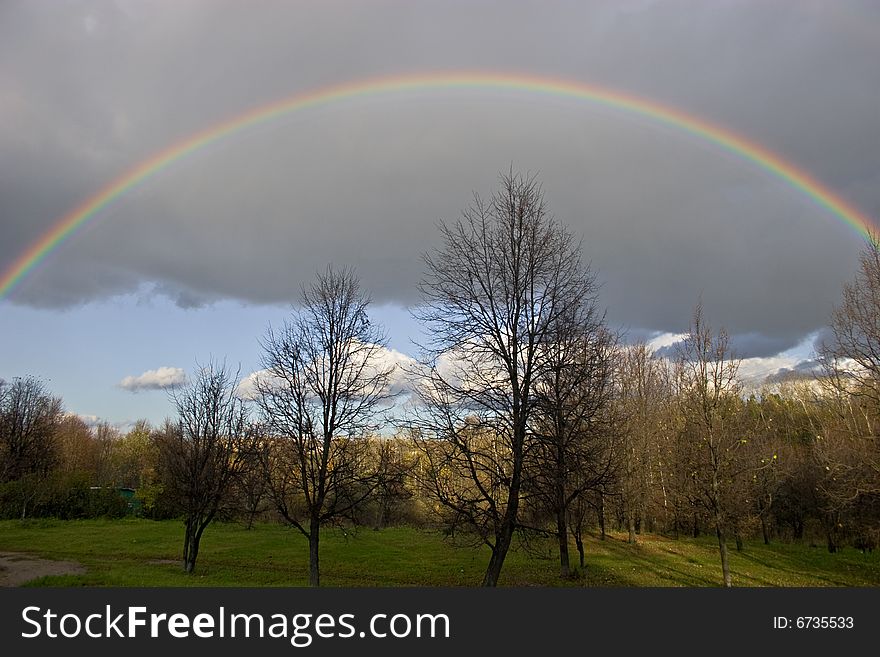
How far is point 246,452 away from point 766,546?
34.7 metres

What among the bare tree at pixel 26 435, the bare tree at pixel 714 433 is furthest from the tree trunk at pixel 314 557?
the bare tree at pixel 26 435

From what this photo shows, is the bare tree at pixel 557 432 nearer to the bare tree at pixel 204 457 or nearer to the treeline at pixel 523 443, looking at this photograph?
the treeline at pixel 523 443

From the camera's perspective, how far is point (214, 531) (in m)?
37.1

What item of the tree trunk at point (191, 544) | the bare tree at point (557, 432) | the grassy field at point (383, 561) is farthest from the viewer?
the tree trunk at point (191, 544)

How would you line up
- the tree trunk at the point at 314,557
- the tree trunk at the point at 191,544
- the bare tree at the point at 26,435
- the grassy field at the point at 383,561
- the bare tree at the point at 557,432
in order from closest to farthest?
the bare tree at the point at 557,432 < the tree trunk at the point at 314,557 < the grassy field at the point at 383,561 < the tree trunk at the point at 191,544 < the bare tree at the point at 26,435

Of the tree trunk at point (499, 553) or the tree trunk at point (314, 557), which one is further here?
the tree trunk at point (314, 557)

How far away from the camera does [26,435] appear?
166 feet

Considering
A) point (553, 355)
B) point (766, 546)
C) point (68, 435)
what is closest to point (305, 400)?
point (553, 355)

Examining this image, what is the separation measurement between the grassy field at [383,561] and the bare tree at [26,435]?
11.5m

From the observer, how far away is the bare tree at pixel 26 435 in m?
47.3

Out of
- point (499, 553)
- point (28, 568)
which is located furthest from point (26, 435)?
point (499, 553)

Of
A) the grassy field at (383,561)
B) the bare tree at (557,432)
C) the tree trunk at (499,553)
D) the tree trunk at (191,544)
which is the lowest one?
the grassy field at (383,561)

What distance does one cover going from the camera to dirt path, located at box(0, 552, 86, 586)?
1835 centimetres

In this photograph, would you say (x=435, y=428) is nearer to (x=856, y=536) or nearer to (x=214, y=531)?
(x=214, y=531)
